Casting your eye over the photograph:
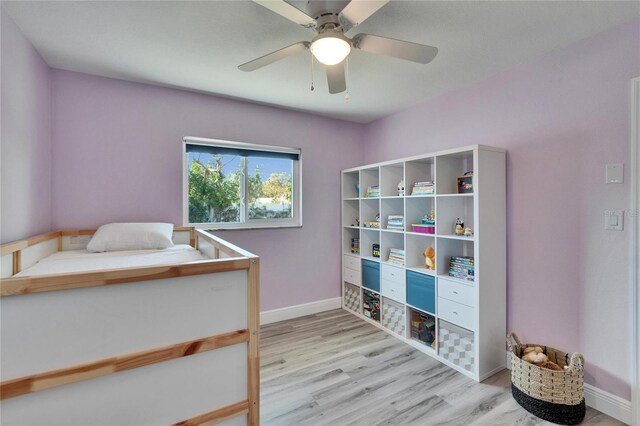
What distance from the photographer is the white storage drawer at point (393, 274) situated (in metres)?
2.73

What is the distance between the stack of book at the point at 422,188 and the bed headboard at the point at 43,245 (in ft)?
6.74

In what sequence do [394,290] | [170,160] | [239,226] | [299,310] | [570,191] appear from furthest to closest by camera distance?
[299,310] → [239,226] → [394,290] → [170,160] → [570,191]

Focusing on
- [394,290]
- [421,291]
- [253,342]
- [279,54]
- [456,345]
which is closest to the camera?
[253,342]

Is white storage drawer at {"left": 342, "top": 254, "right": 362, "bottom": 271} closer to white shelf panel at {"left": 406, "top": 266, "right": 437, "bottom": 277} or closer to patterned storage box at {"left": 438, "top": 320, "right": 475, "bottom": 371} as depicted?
white shelf panel at {"left": 406, "top": 266, "right": 437, "bottom": 277}

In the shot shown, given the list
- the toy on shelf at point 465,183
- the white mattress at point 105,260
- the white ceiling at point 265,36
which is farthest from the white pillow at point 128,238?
the toy on shelf at point 465,183

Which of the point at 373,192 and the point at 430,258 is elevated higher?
the point at 373,192

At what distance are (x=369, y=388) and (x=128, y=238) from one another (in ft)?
6.70

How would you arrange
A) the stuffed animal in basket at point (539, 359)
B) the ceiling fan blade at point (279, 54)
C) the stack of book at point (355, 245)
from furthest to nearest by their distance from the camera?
the stack of book at point (355, 245)
the stuffed animal in basket at point (539, 359)
the ceiling fan blade at point (279, 54)

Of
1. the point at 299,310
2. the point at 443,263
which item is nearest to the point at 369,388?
the point at 443,263

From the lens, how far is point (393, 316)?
2.86 m

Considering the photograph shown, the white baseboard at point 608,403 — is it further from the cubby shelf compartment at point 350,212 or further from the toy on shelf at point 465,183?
the cubby shelf compartment at point 350,212

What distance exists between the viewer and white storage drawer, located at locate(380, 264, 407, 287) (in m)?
2.73

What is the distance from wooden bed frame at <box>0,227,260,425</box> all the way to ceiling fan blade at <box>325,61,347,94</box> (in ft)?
3.94

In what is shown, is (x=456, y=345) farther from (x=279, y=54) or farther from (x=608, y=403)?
(x=279, y=54)
